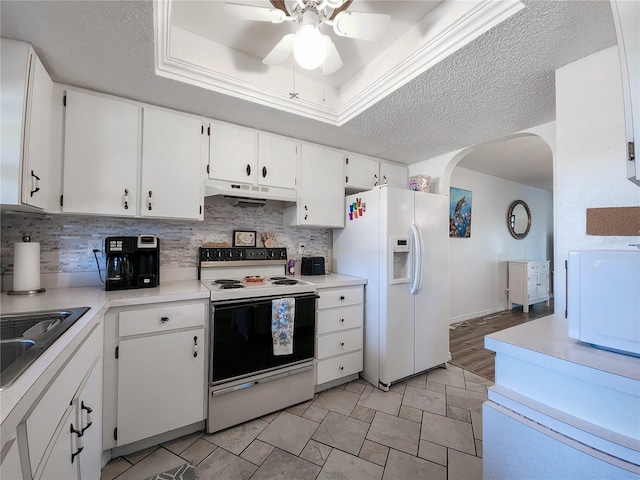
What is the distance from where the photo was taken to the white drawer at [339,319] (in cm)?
218

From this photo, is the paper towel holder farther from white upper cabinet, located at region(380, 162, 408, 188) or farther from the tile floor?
white upper cabinet, located at region(380, 162, 408, 188)

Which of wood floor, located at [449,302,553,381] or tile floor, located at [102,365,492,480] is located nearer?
tile floor, located at [102,365,492,480]

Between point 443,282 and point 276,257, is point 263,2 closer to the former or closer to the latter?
point 276,257

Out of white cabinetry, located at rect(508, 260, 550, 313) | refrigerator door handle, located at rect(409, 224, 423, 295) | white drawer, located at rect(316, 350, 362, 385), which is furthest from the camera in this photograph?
white cabinetry, located at rect(508, 260, 550, 313)

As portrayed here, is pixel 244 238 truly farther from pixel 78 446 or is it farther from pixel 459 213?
pixel 459 213

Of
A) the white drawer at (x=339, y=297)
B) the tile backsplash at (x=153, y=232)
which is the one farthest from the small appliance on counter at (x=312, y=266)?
the white drawer at (x=339, y=297)

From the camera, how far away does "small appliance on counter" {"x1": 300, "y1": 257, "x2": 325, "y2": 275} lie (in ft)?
8.68

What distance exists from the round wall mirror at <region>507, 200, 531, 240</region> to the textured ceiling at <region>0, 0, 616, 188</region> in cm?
333

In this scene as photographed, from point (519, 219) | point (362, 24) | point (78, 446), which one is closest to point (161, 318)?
point (78, 446)

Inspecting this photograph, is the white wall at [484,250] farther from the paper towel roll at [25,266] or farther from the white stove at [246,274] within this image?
the paper towel roll at [25,266]

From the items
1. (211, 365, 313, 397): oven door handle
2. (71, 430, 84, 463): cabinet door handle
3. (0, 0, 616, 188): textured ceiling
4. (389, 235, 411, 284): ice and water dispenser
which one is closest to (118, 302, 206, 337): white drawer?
(211, 365, 313, 397): oven door handle

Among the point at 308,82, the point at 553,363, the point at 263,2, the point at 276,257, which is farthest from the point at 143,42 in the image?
the point at 553,363

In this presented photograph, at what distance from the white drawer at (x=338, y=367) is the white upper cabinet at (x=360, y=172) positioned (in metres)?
1.68

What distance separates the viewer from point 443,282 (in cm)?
262
